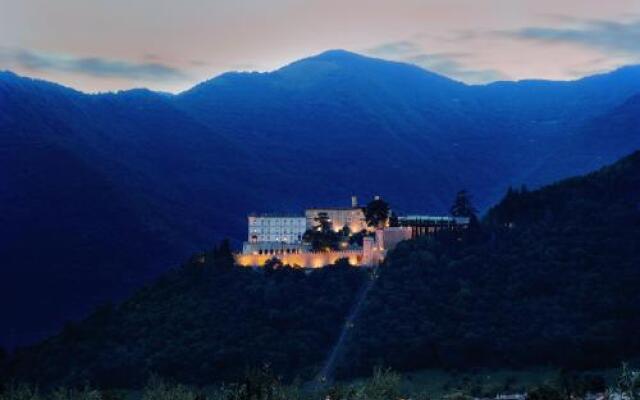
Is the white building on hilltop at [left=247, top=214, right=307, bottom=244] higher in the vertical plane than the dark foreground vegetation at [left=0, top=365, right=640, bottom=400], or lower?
higher

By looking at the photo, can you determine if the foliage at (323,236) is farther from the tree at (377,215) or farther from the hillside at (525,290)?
the hillside at (525,290)

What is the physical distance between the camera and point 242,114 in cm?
15575

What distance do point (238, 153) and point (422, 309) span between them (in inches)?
3134

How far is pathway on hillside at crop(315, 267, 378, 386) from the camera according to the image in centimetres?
5259

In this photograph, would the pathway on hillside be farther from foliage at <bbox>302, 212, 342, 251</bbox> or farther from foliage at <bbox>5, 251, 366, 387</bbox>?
foliage at <bbox>302, 212, 342, 251</bbox>

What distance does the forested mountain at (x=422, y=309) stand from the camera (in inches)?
2071

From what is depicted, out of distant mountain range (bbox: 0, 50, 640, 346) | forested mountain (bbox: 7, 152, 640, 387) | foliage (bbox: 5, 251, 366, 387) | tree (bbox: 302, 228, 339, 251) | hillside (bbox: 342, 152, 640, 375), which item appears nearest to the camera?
hillside (bbox: 342, 152, 640, 375)

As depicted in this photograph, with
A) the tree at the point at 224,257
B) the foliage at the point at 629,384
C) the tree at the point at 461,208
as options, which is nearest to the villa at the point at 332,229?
the tree at the point at 224,257

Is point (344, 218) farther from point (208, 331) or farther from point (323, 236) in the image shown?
point (208, 331)

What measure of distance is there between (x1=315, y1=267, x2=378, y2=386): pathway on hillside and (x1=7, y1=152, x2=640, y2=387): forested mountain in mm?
372

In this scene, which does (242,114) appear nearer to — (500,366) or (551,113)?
(551,113)

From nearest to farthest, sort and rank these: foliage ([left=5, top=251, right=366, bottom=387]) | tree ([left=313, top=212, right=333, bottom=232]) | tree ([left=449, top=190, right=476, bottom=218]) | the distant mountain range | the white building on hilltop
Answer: foliage ([left=5, top=251, right=366, bottom=387]), tree ([left=313, top=212, right=333, bottom=232]), tree ([left=449, top=190, right=476, bottom=218]), the white building on hilltop, the distant mountain range

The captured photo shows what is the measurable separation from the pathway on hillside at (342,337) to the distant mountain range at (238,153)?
3142cm

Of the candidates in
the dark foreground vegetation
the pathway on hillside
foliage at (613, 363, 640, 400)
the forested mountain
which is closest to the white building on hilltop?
the forested mountain
